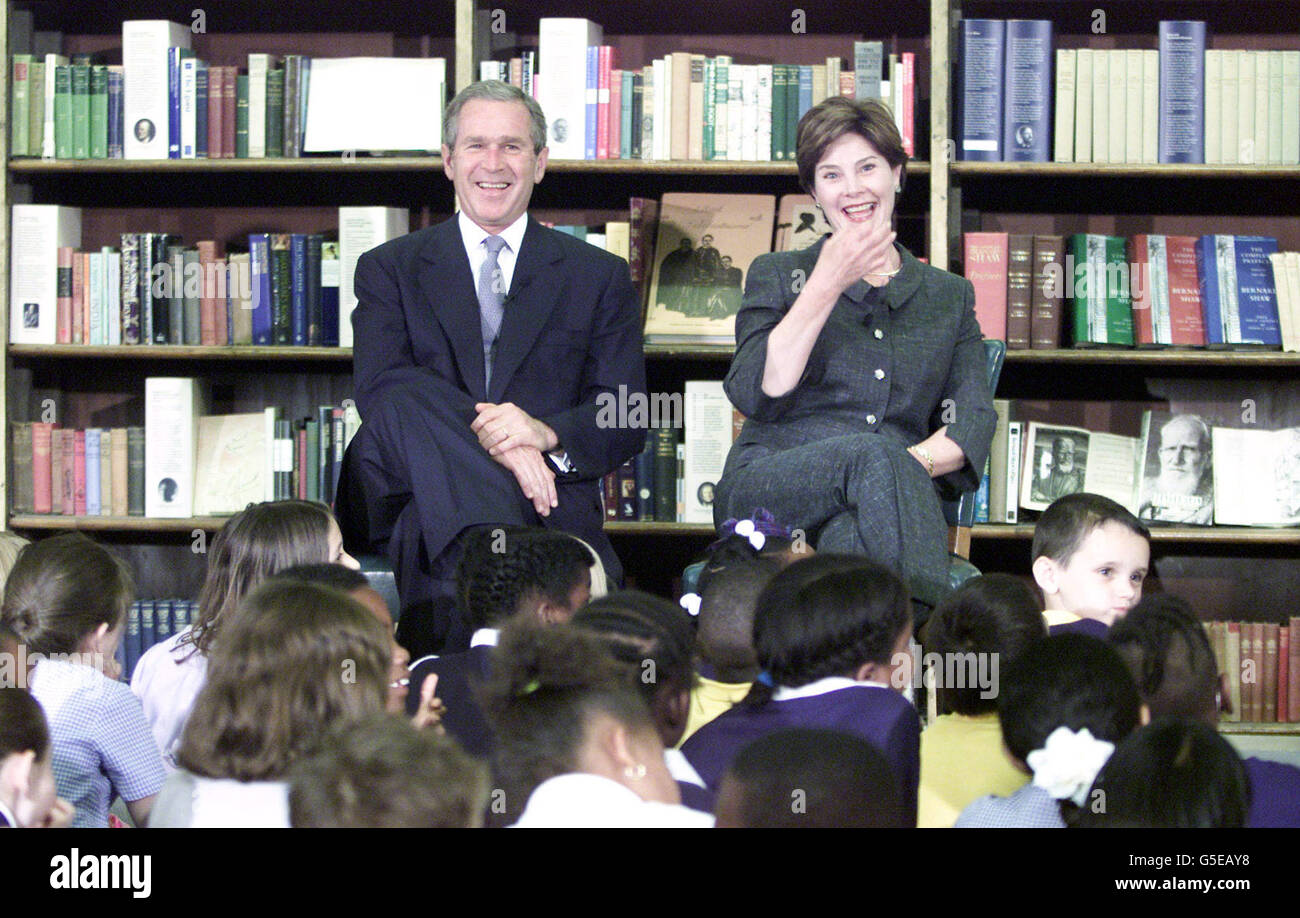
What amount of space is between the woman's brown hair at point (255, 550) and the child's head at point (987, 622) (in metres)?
0.98

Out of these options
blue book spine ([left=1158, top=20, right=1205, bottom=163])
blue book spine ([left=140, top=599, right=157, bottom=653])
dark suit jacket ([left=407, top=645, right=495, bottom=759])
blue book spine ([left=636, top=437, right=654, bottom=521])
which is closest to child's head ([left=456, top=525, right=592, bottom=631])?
dark suit jacket ([left=407, top=645, right=495, bottom=759])

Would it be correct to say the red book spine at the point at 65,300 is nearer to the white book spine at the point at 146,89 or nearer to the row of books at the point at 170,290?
the row of books at the point at 170,290

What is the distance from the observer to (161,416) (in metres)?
3.73

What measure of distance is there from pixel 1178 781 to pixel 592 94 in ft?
8.46

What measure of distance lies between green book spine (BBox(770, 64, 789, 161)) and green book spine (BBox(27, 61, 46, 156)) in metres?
1.73

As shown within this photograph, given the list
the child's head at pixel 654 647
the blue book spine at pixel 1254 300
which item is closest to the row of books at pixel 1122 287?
the blue book spine at pixel 1254 300

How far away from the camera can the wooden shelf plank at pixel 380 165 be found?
11.7ft

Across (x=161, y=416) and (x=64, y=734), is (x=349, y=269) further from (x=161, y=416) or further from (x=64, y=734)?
(x=64, y=734)

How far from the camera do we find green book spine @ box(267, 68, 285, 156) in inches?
143

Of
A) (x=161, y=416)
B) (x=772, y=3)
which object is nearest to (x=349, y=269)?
(x=161, y=416)

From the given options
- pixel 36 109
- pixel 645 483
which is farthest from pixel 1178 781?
pixel 36 109
